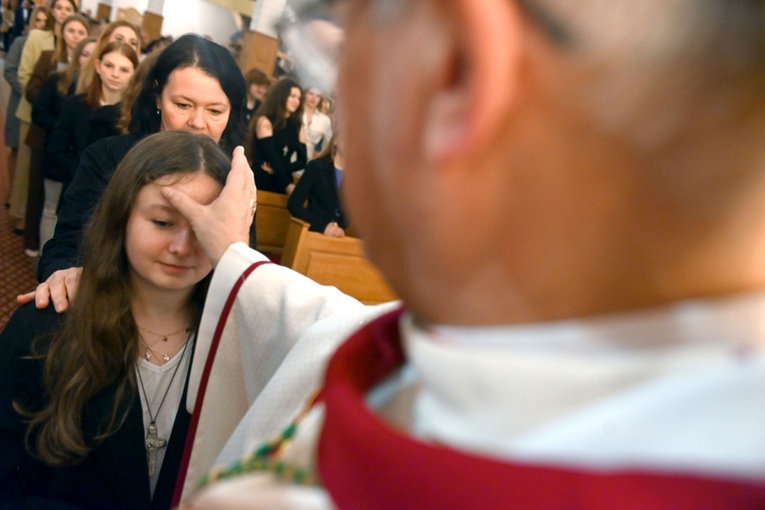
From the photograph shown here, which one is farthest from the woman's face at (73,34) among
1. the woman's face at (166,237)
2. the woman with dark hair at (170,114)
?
the woman's face at (166,237)

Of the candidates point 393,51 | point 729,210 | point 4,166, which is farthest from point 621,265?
point 4,166

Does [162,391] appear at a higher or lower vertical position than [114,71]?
lower

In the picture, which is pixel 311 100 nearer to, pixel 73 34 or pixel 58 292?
pixel 73 34

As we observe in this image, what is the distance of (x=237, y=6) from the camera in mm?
4320

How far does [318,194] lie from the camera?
4.37 metres

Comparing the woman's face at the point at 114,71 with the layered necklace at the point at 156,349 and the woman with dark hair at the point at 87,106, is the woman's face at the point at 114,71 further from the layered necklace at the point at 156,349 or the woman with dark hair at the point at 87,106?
the layered necklace at the point at 156,349

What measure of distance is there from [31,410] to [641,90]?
1418 mm

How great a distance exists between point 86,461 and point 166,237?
1.61 feet

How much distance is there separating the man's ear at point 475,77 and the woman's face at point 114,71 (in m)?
3.39

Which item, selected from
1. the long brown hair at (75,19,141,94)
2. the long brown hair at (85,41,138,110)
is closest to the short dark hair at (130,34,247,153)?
the long brown hair at (85,41,138,110)

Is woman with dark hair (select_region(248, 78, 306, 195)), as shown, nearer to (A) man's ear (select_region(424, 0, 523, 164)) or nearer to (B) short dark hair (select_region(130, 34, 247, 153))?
(B) short dark hair (select_region(130, 34, 247, 153))

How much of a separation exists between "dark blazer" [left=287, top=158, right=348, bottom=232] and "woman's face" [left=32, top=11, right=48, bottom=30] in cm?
265

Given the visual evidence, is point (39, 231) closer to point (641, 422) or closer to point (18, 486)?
point (18, 486)

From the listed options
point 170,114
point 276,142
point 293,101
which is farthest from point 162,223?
point 293,101
